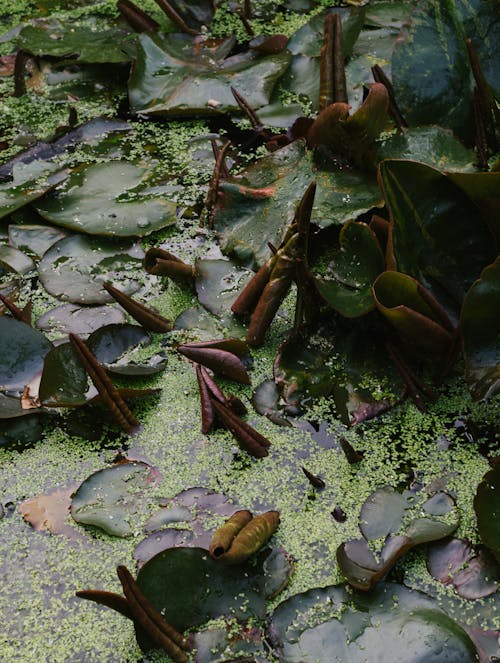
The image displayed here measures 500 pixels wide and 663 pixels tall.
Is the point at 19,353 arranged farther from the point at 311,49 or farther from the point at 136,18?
the point at 136,18

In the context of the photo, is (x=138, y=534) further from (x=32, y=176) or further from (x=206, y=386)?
(x=32, y=176)

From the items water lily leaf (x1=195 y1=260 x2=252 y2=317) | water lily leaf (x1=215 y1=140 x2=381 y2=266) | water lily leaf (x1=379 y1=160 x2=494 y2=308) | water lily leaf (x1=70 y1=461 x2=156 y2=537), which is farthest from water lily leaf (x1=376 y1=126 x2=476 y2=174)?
water lily leaf (x1=70 y1=461 x2=156 y2=537)

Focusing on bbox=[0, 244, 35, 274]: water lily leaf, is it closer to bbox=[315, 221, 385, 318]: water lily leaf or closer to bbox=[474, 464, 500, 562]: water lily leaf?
bbox=[315, 221, 385, 318]: water lily leaf

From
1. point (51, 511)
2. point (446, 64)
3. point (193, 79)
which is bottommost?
point (51, 511)

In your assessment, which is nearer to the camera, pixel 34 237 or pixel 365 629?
pixel 365 629

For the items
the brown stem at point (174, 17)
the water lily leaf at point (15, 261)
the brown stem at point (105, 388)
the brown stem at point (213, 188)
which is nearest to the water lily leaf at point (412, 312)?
the brown stem at point (105, 388)

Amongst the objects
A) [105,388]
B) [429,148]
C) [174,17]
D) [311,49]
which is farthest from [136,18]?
[105,388]

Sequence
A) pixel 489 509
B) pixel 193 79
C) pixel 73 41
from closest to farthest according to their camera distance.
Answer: pixel 489 509
pixel 193 79
pixel 73 41
